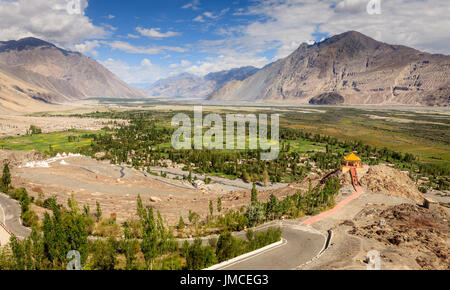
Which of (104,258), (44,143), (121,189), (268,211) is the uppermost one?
(44,143)

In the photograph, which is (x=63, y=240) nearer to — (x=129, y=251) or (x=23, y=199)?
(x=129, y=251)

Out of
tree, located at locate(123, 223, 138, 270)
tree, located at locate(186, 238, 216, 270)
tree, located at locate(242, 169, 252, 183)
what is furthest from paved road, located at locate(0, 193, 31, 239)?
tree, located at locate(242, 169, 252, 183)

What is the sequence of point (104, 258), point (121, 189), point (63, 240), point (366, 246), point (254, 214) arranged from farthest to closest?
point (121, 189) → point (254, 214) → point (366, 246) → point (104, 258) → point (63, 240)

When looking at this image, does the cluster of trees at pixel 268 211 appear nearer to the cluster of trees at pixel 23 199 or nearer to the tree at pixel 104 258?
the tree at pixel 104 258

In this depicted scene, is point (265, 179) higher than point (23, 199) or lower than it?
lower

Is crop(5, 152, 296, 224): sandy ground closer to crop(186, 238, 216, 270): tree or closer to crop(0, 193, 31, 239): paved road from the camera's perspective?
crop(0, 193, 31, 239): paved road

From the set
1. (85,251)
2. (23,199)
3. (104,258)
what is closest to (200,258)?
(104,258)

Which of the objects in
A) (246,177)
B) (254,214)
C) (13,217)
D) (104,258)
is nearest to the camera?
(104,258)
